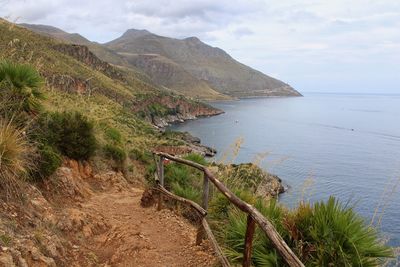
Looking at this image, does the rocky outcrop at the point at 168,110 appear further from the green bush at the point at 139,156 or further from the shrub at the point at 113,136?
the shrub at the point at 113,136

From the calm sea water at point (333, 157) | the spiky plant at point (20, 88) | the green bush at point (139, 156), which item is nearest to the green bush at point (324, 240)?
the calm sea water at point (333, 157)

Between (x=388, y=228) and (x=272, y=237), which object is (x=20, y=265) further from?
(x=388, y=228)

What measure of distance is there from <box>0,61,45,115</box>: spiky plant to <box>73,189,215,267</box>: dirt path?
227 cm

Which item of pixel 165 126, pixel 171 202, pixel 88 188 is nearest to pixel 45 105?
pixel 88 188

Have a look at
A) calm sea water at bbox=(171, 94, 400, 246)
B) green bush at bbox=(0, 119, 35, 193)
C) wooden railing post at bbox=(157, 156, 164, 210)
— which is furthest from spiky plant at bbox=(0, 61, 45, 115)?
calm sea water at bbox=(171, 94, 400, 246)

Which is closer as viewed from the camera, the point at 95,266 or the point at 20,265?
the point at 20,265

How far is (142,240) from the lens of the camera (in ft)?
20.0

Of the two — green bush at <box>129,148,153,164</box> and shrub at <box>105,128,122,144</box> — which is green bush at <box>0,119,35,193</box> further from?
green bush at <box>129,148,153,164</box>

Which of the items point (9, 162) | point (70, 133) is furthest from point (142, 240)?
point (70, 133)

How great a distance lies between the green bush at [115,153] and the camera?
38.6ft

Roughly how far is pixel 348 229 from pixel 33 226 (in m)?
3.66

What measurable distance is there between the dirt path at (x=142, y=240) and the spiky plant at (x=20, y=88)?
2.27m

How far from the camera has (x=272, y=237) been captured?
11.1ft

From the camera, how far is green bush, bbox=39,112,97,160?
8398 mm
